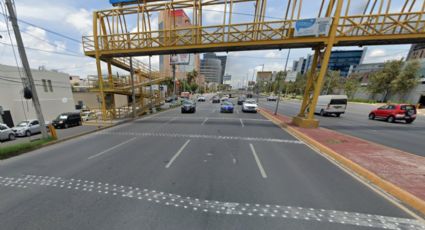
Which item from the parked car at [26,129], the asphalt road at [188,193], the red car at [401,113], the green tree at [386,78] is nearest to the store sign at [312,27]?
the asphalt road at [188,193]

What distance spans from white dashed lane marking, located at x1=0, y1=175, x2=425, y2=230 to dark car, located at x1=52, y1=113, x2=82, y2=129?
1623cm

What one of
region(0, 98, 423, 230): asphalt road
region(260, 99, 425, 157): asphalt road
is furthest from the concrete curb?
region(260, 99, 425, 157): asphalt road

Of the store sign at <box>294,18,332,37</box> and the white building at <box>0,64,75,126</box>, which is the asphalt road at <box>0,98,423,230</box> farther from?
the white building at <box>0,64,75,126</box>

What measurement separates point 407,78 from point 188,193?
4725 centimetres

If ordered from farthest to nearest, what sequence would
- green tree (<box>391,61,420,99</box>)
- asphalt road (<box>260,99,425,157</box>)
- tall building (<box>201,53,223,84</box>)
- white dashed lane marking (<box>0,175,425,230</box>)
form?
tall building (<box>201,53,223,84</box>) < green tree (<box>391,61,420,99</box>) < asphalt road (<box>260,99,425,157</box>) < white dashed lane marking (<box>0,175,425,230</box>)

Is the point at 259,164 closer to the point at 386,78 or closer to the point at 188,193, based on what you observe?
the point at 188,193

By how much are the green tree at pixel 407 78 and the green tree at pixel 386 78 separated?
5.83 feet

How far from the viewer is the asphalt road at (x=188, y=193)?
10.2 feet

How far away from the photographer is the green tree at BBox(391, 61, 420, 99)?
31266 mm

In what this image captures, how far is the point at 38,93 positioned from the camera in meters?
21.8

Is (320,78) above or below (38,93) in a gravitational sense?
above

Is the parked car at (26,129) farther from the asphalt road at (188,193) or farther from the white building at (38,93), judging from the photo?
the asphalt road at (188,193)

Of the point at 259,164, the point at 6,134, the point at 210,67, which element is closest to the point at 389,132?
the point at 259,164

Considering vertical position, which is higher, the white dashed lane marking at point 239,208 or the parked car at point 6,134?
the white dashed lane marking at point 239,208
